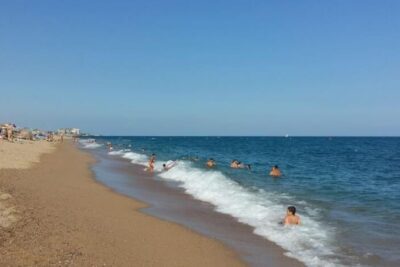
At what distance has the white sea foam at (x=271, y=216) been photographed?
9195mm

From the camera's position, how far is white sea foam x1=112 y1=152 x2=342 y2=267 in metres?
9.20

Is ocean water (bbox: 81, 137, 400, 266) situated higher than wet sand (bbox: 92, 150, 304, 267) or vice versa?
ocean water (bbox: 81, 137, 400, 266)

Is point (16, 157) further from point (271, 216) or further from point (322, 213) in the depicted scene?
point (322, 213)

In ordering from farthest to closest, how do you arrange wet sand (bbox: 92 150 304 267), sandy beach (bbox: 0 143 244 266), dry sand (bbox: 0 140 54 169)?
dry sand (bbox: 0 140 54 169) < wet sand (bbox: 92 150 304 267) < sandy beach (bbox: 0 143 244 266)

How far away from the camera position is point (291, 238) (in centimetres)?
1039

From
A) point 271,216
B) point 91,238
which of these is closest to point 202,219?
point 271,216

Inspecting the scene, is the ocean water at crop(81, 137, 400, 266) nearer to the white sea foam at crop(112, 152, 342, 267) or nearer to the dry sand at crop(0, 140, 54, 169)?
the white sea foam at crop(112, 152, 342, 267)

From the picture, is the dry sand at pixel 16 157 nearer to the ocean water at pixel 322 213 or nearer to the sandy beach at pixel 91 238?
the ocean water at pixel 322 213

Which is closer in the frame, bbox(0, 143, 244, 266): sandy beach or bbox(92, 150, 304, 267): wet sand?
bbox(0, 143, 244, 266): sandy beach

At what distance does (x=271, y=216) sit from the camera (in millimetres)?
12898

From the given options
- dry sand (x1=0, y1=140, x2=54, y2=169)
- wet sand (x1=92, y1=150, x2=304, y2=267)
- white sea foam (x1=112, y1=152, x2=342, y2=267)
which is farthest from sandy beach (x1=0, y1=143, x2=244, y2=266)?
dry sand (x1=0, y1=140, x2=54, y2=169)

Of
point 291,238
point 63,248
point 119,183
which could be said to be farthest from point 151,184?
point 63,248

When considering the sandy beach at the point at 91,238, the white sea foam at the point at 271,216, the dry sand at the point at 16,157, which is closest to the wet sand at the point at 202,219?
the white sea foam at the point at 271,216

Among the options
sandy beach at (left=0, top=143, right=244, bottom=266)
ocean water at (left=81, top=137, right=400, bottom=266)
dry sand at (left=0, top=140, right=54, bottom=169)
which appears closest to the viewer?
sandy beach at (left=0, top=143, right=244, bottom=266)
